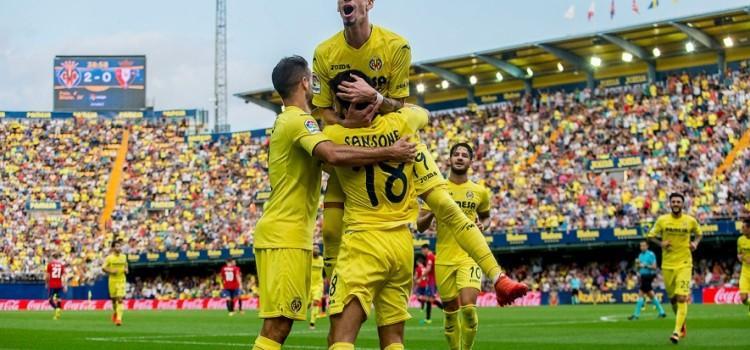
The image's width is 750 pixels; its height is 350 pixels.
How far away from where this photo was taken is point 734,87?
158ft

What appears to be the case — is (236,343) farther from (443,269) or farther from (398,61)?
(398,61)

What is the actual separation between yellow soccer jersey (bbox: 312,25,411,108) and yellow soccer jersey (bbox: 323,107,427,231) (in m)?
0.41

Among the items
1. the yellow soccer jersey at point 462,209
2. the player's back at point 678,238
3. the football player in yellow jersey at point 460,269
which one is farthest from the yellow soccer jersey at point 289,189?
the player's back at point 678,238

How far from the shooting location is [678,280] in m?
19.5

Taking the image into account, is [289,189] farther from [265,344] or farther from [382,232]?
[265,344]

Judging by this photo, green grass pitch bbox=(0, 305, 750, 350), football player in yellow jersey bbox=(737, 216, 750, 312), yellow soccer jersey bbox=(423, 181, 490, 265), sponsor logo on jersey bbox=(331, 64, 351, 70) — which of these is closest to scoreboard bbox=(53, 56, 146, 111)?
green grass pitch bbox=(0, 305, 750, 350)

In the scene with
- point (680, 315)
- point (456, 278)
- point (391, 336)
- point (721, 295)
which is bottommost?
point (721, 295)

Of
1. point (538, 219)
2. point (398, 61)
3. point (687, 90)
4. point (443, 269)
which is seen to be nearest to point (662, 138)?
point (687, 90)

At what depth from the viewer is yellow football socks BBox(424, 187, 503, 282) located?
25.9ft

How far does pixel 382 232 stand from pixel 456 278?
19.4 feet

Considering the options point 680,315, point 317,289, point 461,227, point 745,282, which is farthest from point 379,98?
point 317,289

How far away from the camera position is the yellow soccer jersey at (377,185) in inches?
312

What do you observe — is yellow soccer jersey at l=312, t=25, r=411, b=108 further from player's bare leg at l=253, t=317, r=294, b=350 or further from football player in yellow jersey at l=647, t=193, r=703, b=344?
football player in yellow jersey at l=647, t=193, r=703, b=344

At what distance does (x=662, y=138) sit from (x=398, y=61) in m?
41.5
